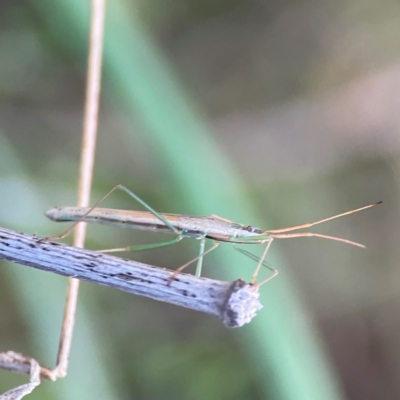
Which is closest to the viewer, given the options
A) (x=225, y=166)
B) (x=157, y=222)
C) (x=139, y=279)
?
(x=139, y=279)

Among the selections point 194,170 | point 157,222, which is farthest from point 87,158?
point 194,170

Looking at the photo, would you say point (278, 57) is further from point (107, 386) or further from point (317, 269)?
point (107, 386)

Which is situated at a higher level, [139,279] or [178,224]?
[178,224]

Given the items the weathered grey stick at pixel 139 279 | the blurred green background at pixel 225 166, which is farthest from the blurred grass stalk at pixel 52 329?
the weathered grey stick at pixel 139 279

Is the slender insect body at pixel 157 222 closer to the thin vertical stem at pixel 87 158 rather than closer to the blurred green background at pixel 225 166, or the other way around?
the thin vertical stem at pixel 87 158

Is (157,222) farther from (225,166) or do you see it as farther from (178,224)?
(225,166)

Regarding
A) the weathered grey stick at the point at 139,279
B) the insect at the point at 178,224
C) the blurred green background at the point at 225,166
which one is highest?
the blurred green background at the point at 225,166

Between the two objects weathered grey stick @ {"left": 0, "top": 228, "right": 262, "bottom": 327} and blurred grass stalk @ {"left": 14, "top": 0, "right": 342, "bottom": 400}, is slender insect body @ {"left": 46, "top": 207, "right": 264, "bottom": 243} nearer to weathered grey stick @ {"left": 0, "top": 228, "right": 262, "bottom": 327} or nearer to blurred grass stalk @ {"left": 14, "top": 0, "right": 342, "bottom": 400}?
weathered grey stick @ {"left": 0, "top": 228, "right": 262, "bottom": 327}

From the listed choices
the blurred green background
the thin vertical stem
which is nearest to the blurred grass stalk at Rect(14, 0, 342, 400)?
the blurred green background
